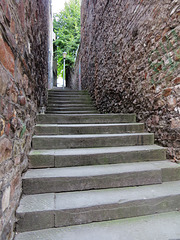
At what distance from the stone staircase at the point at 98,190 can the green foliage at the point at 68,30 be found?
11.5 metres

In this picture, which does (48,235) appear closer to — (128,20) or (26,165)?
(26,165)

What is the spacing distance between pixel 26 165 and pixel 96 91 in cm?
394

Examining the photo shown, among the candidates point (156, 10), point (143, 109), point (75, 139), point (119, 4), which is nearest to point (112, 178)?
point (75, 139)

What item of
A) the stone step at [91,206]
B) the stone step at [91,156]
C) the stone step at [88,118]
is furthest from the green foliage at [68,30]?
the stone step at [91,206]

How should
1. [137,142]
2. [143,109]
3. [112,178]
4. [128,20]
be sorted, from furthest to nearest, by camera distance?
1. [128,20]
2. [143,109]
3. [137,142]
4. [112,178]

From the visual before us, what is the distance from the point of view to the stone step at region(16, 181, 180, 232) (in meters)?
1.29

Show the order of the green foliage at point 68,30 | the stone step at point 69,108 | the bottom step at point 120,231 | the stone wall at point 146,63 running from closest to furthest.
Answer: the bottom step at point 120,231
the stone wall at point 146,63
the stone step at point 69,108
the green foliage at point 68,30

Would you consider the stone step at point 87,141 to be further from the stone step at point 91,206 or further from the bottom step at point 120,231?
the bottom step at point 120,231

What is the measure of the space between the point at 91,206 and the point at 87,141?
3.18ft

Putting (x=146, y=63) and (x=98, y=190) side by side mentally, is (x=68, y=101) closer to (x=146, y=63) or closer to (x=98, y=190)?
(x=146, y=63)

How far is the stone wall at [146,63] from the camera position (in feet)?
6.59

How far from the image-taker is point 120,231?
128 centimetres

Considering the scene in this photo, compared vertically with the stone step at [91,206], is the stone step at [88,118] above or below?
above

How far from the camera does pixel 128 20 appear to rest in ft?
10.3
